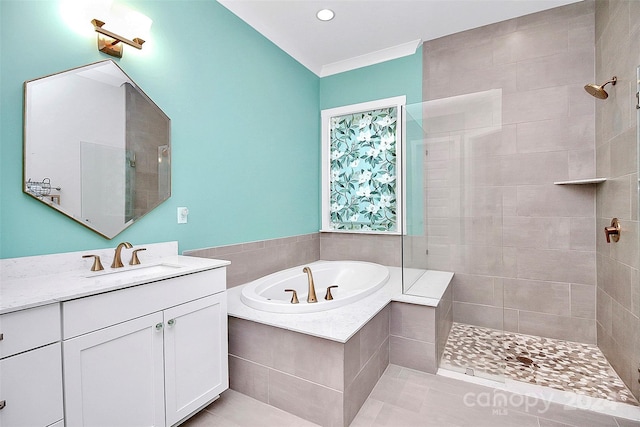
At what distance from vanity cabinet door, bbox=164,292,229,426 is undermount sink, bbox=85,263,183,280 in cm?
21


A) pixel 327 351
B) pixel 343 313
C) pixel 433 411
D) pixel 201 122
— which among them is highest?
pixel 201 122

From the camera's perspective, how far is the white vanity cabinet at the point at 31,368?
0.95m

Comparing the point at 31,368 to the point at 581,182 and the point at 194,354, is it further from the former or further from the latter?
the point at 581,182

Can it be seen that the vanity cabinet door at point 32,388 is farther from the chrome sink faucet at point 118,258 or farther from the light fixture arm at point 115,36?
the light fixture arm at point 115,36

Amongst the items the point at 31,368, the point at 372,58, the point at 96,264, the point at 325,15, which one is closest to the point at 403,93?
the point at 372,58

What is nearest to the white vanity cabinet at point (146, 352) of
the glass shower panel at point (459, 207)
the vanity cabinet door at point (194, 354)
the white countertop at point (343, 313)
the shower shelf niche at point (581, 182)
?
the vanity cabinet door at point (194, 354)

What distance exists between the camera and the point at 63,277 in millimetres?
1380

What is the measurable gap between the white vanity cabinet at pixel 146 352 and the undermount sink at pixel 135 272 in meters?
0.10

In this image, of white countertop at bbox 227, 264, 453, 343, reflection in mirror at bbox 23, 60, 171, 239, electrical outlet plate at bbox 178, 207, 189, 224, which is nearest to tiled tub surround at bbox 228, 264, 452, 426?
white countertop at bbox 227, 264, 453, 343

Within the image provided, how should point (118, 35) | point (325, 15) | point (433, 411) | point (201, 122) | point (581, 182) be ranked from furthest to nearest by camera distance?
point (325, 15)
point (581, 182)
point (201, 122)
point (433, 411)
point (118, 35)

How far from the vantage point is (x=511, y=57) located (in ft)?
9.18

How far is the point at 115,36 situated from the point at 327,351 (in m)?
2.05

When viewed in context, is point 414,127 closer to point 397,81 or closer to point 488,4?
point 397,81

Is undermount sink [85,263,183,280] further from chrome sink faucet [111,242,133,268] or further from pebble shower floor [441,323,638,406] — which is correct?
pebble shower floor [441,323,638,406]
